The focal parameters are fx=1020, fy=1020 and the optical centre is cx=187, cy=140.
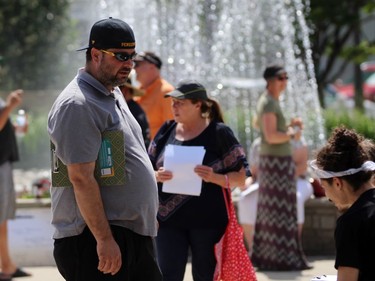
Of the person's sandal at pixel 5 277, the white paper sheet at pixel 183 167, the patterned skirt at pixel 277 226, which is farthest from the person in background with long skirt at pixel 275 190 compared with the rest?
the white paper sheet at pixel 183 167

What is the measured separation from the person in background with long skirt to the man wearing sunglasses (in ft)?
13.7

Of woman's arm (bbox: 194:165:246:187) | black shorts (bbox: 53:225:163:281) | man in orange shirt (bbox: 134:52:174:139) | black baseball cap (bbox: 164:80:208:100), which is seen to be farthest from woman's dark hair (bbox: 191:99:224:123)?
black shorts (bbox: 53:225:163:281)

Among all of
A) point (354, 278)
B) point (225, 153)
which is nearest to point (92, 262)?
point (354, 278)

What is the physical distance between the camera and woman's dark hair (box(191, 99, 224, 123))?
6.38 metres

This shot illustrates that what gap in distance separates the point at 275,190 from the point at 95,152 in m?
4.71

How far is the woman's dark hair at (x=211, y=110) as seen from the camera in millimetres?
6379

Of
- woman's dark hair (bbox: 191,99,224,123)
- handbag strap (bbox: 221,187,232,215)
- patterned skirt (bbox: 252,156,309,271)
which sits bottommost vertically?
patterned skirt (bbox: 252,156,309,271)

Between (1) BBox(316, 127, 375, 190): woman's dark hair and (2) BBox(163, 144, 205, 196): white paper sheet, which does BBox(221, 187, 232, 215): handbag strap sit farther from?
(1) BBox(316, 127, 375, 190): woman's dark hair

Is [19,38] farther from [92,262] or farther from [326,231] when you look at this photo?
[92,262]

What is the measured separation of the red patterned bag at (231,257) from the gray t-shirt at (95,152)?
1.58 meters

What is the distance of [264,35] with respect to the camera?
56.4 ft

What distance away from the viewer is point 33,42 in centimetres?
2391

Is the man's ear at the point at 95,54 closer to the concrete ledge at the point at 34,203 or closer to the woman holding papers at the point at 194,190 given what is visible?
the woman holding papers at the point at 194,190

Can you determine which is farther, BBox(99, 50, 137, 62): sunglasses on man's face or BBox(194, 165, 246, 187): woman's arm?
BBox(194, 165, 246, 187): woman's arm
